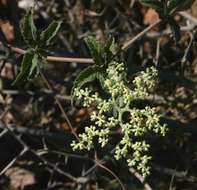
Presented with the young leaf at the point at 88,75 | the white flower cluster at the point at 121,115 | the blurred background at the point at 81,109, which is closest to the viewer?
the white flower cluster at the point at 121,115

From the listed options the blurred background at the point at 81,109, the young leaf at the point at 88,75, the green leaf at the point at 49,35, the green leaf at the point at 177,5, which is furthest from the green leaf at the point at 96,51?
the blurred background at the point at 81,109

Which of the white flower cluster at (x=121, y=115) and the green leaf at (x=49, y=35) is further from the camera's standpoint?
the green leaf at (x=49, y=35)

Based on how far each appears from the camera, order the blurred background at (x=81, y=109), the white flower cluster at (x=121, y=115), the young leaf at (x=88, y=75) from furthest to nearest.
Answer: the blurred background at (x=81, y=109) → the young leaf at (x=88, y=75) → the white flower cluster at (x=121, y=115)

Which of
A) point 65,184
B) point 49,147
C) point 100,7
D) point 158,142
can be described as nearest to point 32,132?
point 49,147

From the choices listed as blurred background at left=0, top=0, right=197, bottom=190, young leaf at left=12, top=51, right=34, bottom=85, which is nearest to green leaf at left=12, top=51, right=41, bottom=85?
young leaf at left=12, top=51, right=34, bottom=85

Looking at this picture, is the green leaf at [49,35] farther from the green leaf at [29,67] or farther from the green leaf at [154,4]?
the green leaf at [154,4]

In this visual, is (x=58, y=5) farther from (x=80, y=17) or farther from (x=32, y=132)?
(x=32, y=132)

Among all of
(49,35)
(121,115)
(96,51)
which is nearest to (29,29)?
(49,35)
